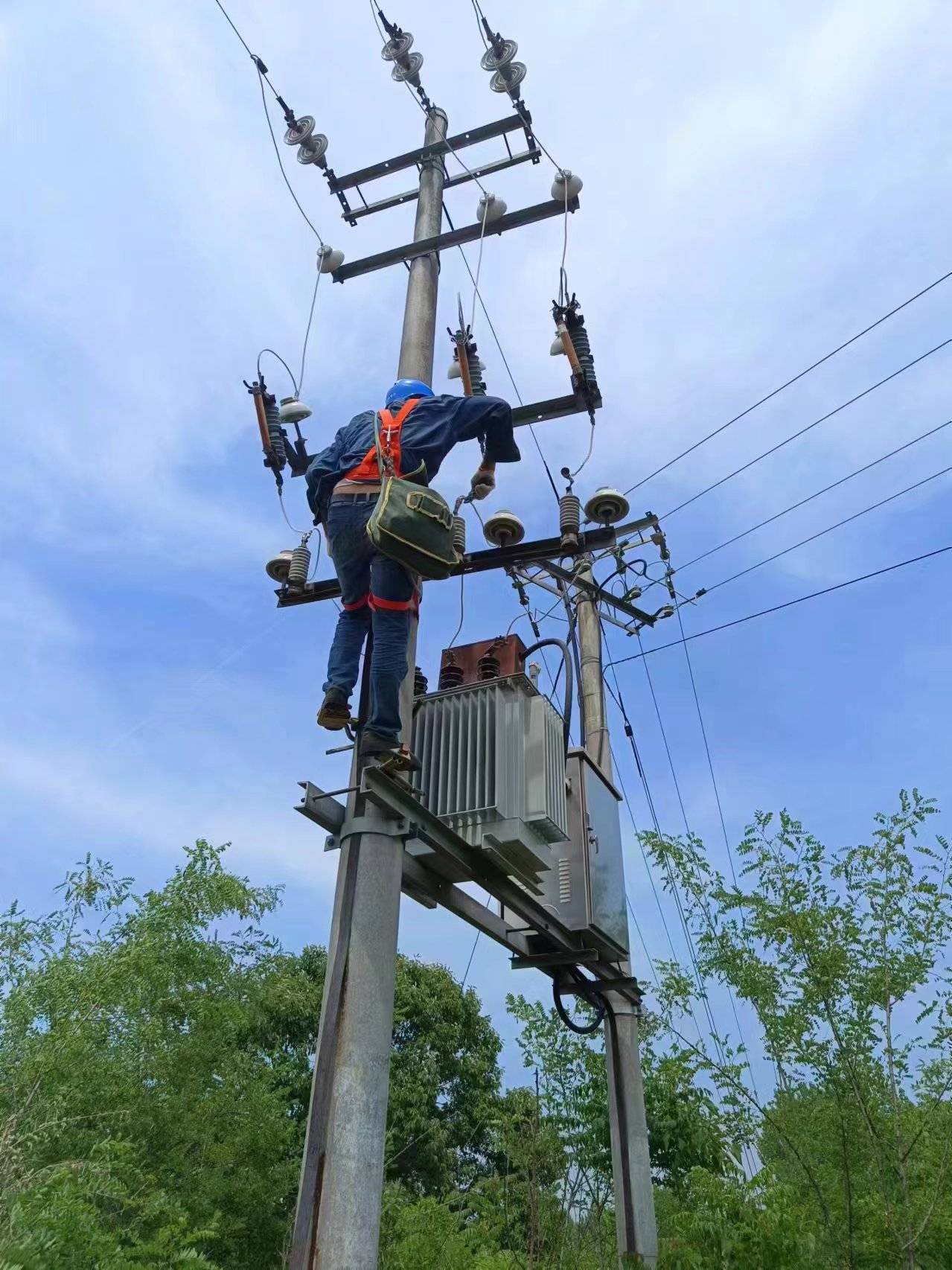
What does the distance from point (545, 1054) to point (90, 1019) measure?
4.91m

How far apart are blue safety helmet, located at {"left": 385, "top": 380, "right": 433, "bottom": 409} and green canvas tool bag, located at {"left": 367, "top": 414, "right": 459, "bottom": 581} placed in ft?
2.37

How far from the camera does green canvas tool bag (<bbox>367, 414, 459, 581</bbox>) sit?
396 cm

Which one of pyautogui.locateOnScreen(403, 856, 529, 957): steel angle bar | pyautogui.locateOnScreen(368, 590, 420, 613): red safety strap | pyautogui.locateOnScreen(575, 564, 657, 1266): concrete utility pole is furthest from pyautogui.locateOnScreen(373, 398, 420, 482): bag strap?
pyautogui.locateOnScreen(575, 564, 657, 1266): concrete utility pole

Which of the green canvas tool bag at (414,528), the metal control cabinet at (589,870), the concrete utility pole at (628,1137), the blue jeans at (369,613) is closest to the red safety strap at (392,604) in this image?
the blue jeans at (369,613)

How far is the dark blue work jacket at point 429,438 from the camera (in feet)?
14.6

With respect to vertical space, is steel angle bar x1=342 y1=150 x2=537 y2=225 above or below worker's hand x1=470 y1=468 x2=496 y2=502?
above

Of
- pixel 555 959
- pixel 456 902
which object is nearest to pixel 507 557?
pixel 456 902

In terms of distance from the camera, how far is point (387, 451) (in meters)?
4.39

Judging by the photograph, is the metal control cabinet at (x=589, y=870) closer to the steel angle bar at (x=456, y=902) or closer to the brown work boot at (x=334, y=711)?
the steel angle bar at (x=456, y=902)

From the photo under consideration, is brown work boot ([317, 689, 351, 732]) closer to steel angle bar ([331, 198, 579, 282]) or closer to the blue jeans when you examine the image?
the blue jeans

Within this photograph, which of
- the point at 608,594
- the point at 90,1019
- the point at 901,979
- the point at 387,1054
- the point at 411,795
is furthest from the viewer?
the point at 608,594

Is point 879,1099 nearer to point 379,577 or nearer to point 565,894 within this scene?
point 565,894

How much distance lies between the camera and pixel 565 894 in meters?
5.62

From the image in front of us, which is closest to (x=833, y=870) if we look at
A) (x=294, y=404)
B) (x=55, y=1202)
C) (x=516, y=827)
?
(x=516, y=827)
